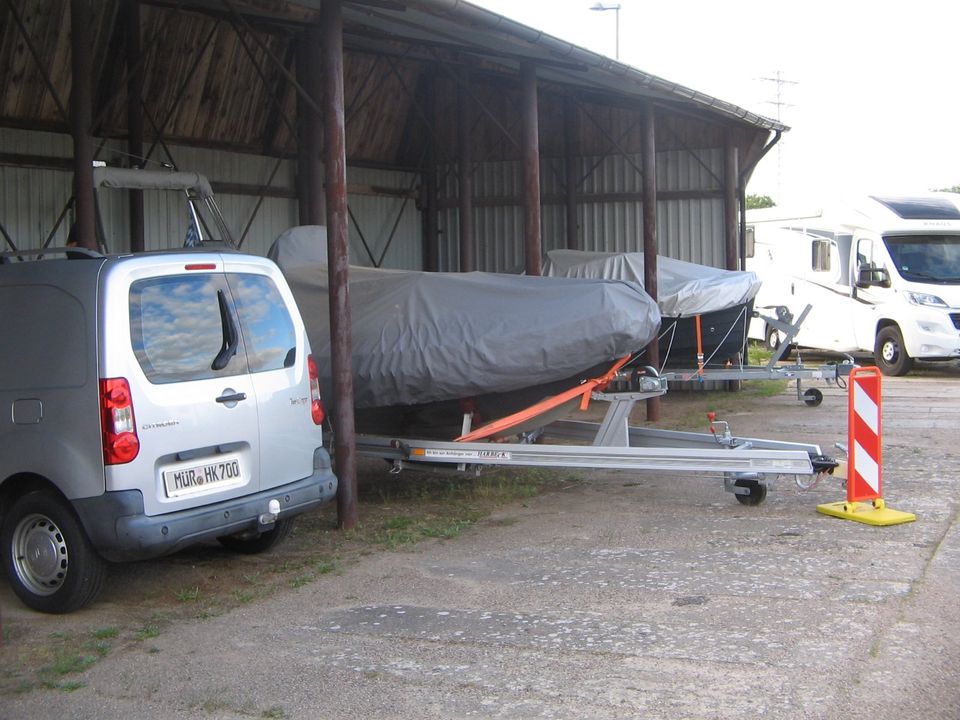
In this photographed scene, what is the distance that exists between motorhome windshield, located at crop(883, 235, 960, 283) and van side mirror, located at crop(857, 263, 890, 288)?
0.27 meters

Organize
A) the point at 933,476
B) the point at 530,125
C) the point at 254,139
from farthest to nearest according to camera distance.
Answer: the point at 254,139 < the point at 530,125 < the point at 933,476

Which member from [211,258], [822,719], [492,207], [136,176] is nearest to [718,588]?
[822,719]

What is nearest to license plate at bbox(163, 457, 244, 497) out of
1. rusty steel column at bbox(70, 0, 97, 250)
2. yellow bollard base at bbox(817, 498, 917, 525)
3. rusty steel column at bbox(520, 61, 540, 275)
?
yellow bollard base at bbox(817, 498, 917, 525)

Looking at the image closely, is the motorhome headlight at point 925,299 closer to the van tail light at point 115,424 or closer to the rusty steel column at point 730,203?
the rusty steel column at point 730,203

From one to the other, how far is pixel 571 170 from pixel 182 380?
13.7 m

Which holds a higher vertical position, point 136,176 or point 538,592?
point 136,176

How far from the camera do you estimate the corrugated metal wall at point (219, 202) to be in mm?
13070

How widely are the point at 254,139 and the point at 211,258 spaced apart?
10382 mm

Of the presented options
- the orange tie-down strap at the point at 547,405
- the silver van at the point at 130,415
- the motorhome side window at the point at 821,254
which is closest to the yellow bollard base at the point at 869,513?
the orange tie-down strap at the point at 547,405

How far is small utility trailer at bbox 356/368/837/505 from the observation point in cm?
797

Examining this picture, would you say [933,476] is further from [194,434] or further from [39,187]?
[39,187]

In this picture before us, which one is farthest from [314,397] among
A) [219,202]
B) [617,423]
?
[219,202]

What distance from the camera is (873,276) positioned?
19.9 m

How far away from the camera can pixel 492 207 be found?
64.7 feet
